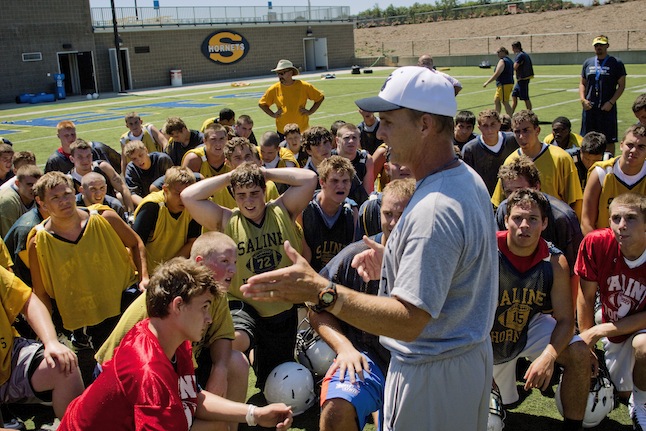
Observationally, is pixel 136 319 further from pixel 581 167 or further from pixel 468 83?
pixel 468 83

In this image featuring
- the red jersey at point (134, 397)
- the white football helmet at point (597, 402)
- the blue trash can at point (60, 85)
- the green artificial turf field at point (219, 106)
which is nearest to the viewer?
the red jersey at point (134, 397)

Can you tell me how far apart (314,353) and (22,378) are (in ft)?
6.89

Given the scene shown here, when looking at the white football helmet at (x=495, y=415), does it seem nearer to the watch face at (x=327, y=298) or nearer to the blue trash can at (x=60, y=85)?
the watch face at (x=327, y=298)

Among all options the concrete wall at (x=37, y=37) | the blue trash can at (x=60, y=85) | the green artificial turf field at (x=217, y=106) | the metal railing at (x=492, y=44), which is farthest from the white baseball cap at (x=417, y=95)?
the metal railing at (x=492, y=44)

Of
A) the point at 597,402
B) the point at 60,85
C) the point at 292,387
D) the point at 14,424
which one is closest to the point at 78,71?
the point at 60,85

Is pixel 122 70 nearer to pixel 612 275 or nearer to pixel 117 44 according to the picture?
pixel 117 44

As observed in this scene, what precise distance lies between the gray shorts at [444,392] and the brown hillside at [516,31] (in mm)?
50430

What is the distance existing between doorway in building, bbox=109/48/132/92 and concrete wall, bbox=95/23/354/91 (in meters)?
0.31

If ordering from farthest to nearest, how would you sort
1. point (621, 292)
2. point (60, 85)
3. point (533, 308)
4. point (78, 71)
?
point (78, 71) < point (60, 85) < point (621, 292) < point (533, 308)

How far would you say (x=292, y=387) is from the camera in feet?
15.4

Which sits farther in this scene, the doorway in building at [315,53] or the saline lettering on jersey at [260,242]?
the doorway in building at [315,53]

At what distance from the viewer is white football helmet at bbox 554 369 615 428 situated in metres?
4.31

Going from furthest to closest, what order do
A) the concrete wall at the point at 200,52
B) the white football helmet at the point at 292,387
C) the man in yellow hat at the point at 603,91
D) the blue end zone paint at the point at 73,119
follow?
the concrete wall at the point at 200,52, the blue end zone paint at the point at 73,119, the man in yellow hat at the point at 603,91, the white football helmet at the point at 292,387

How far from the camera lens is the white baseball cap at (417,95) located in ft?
8.12
